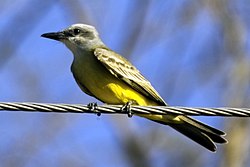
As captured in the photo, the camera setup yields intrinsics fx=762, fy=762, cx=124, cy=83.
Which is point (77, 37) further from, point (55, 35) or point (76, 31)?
point (55, 35)

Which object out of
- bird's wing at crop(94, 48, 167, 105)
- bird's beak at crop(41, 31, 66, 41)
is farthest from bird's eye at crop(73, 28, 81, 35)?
bird's wing at crop(94, 48, 167, 105)

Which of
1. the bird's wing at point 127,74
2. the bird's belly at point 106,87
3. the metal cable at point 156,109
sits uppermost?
the bird's wing at point 127,74

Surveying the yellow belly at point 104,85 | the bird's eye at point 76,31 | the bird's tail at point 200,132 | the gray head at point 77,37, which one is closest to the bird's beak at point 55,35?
the gray head at point 77,37

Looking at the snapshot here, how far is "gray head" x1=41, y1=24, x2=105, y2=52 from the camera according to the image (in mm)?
8297

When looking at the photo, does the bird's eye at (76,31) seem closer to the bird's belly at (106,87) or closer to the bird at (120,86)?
the bird at (120,86)

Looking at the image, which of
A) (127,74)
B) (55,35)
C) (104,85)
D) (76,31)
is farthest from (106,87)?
(76,31)

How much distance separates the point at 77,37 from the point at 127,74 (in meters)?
0.92

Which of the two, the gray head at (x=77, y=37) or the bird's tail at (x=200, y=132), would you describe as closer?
the bird's tail at (x=200, y=132)

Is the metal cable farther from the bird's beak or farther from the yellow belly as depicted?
the bird's beak

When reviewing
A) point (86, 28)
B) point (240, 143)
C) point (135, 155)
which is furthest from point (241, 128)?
point (86, 28)

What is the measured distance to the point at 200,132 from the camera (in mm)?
7453

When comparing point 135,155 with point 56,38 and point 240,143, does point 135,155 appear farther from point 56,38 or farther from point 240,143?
point 56,38

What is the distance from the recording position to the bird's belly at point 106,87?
764 cm

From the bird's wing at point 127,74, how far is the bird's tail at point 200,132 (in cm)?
29
